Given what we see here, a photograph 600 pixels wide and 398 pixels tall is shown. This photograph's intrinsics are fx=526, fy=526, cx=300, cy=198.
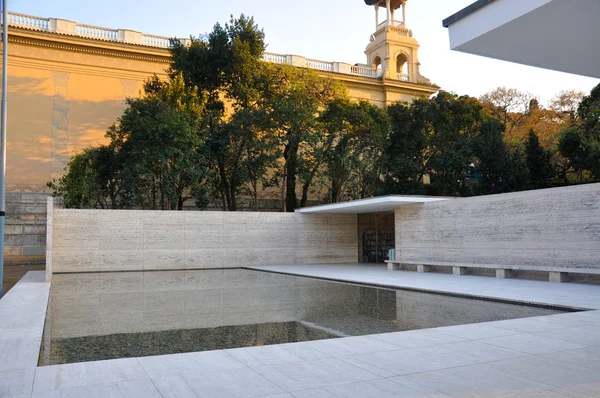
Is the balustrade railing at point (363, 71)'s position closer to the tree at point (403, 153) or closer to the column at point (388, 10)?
the column at point (388, 10)

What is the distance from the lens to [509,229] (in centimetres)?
1466

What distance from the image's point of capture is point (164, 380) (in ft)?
14.4

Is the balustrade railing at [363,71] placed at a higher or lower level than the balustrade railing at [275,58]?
higher

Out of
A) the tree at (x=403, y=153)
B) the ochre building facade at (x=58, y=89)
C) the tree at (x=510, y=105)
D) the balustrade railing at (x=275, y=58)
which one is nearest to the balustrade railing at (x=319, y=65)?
the balustrade railing at (x=275, y=58)

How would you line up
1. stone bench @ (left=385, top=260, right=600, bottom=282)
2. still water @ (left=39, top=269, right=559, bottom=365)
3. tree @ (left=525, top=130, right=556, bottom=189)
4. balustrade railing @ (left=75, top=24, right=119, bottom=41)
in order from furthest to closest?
balustrade railing @ (left=75, top=24, right=119, bottom=41) → tree @ (left=525, top=130, right=556, bottom=189) → stone bench @ (left=385, top=260, right=600, bottom=282) → still water @ (left=39, top=269, right=559, bottom=365)

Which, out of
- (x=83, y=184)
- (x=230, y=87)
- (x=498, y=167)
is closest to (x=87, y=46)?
(x=230, y=87)

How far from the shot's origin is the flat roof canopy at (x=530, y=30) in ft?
10.2

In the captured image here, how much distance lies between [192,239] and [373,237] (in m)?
8.27

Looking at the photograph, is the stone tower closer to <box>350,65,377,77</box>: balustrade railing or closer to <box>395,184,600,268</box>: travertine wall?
<box>350,65,377,77</box>: balustrade railing

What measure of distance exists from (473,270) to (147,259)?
11.3 metres

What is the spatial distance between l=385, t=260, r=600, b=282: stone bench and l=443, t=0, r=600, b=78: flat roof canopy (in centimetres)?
976

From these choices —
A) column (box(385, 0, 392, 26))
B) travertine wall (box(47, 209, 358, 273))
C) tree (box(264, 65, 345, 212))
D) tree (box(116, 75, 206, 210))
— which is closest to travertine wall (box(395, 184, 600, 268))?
travertine wall (box(47, 209, 358, 273))

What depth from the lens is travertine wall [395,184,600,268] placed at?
12.7 meters

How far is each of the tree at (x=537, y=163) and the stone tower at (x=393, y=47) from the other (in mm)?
12423
